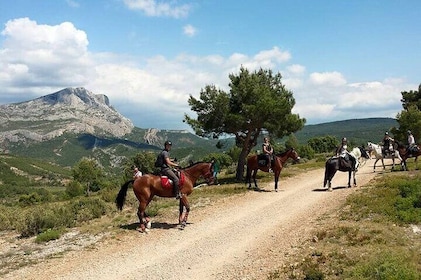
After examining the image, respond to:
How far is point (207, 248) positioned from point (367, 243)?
5567 mm

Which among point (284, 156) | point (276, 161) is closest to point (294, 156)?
point (284, 156)

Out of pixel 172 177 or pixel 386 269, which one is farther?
pixel 172 177

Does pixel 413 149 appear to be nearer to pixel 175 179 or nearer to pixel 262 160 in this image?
pixel 262 160

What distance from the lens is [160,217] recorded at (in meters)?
19.1

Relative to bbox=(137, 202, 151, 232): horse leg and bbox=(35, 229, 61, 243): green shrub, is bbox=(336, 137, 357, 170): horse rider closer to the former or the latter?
bbox=(137, 202, 151, 232): horse leg

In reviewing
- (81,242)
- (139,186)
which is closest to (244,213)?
(139,186)

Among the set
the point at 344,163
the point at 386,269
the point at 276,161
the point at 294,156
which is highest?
the point at 294,156

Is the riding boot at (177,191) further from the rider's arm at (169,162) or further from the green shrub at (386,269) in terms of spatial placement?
the green shrub at (386,269)

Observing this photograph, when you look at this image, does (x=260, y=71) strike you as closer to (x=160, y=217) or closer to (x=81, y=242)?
(x=160, y=217)

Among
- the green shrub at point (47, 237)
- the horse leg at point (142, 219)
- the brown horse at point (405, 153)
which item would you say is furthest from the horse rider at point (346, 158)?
the green shrub at point (47, 237)

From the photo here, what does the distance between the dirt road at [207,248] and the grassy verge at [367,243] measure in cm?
78

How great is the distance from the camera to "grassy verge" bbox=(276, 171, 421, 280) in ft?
31.4

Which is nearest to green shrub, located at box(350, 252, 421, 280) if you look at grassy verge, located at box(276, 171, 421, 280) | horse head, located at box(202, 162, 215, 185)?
grassy verge, located at box(276, 171, 421, 280)

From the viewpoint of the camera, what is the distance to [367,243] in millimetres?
11992
